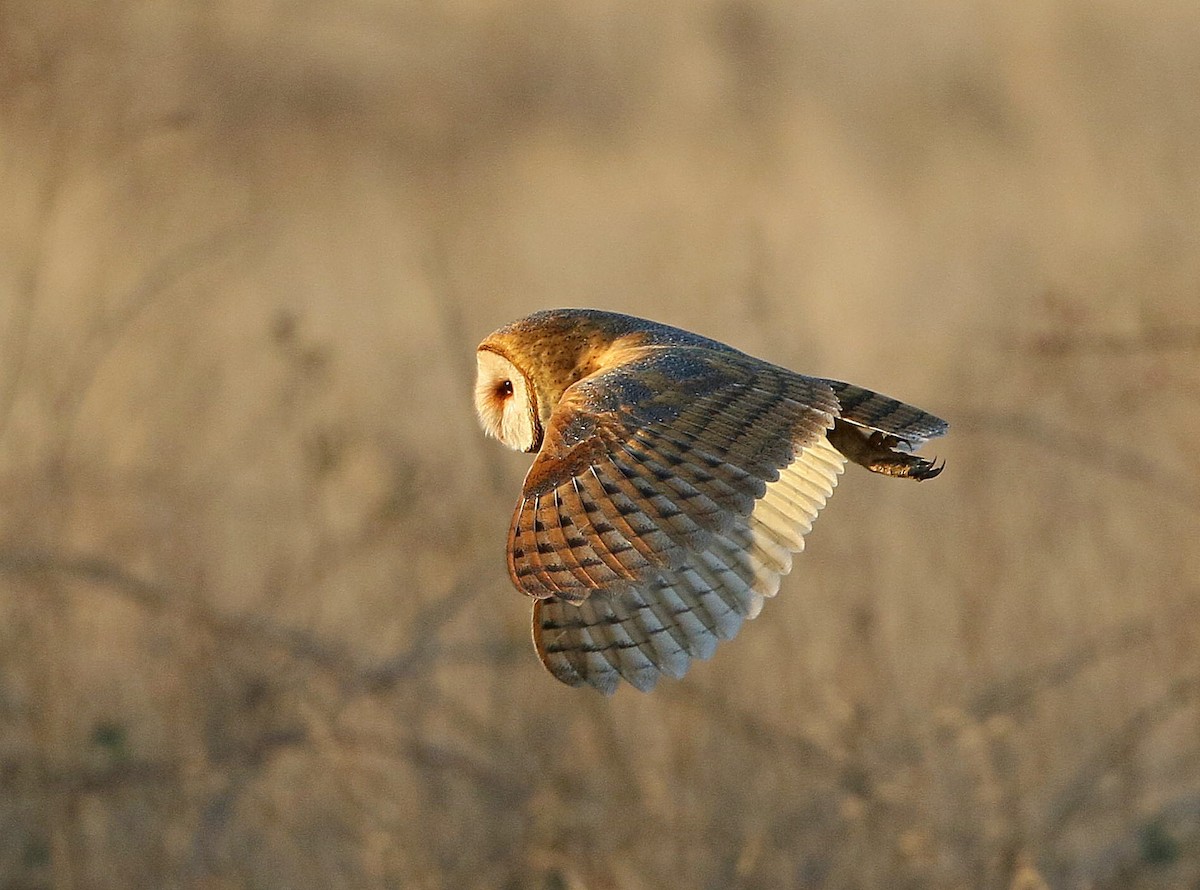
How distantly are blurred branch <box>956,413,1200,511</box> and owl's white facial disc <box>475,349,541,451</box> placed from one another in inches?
66.6

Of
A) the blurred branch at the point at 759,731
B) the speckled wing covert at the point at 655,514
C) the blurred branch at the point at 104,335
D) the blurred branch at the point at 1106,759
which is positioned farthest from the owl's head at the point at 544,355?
the blurred branch at the point at 1106,759

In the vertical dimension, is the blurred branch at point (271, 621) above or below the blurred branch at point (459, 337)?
below

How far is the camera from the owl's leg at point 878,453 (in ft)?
7.99

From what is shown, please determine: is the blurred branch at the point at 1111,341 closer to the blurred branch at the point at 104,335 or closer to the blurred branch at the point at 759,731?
the blurred branch at the point at 759,731

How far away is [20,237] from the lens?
4.11 metres

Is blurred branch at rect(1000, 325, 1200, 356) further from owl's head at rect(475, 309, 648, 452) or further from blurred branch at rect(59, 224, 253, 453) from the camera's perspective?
blurred branch at rect(59, 224, 253, 453)

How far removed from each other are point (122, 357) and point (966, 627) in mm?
2147

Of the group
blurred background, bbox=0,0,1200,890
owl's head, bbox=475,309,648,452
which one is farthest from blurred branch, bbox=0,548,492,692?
owl's head, bbox=475,309,648,452

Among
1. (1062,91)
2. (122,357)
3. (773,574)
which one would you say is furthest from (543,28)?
(773,574)

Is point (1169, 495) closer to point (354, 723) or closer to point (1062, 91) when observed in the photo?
point (354, 723)

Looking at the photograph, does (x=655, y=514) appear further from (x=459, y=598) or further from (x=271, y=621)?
(x=271, y=621)

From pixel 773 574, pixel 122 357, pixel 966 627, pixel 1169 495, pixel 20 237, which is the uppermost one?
pixel 20 237

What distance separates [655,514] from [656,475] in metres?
0.07

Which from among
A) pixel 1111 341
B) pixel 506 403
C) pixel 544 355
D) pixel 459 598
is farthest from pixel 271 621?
pixel 1111 341
